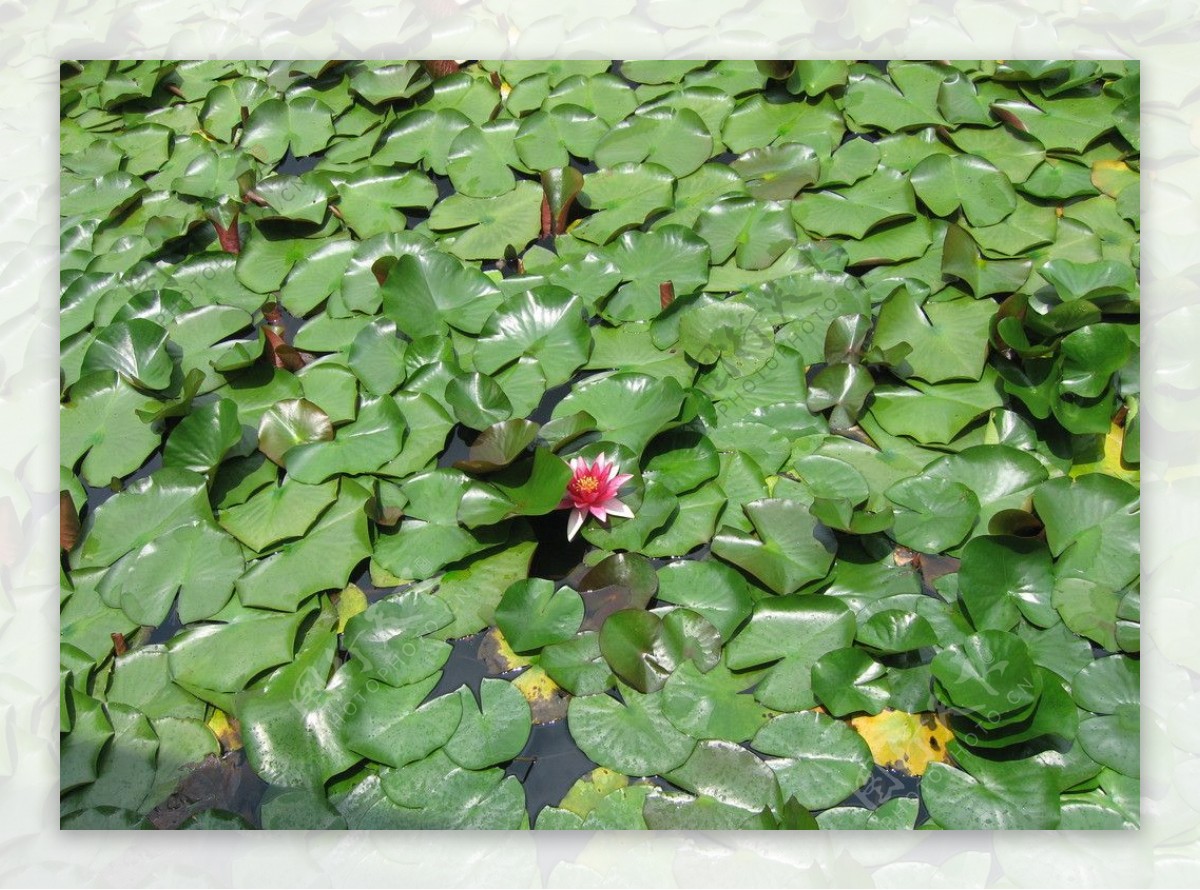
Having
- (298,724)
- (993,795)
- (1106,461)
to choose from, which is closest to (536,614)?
(298,724)

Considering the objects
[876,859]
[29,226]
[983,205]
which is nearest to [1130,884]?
[876,859]

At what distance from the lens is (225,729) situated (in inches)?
67.4

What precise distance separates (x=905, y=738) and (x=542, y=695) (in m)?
0.67

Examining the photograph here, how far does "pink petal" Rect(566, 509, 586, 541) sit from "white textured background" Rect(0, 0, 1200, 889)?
22.2 inches

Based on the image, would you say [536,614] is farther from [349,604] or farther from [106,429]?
[106,429]

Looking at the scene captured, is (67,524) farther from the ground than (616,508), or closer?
closer

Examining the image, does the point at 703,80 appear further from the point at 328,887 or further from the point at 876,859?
the point at 328,887

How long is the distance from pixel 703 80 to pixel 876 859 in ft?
7.14

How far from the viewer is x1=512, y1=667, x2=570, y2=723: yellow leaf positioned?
1.70m

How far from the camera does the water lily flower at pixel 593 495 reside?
6.09 ft

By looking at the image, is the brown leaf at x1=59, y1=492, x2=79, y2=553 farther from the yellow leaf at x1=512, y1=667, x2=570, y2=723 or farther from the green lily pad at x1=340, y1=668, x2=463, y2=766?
the yellow leaf at x1=512, y1=667, x2=570, y2=723

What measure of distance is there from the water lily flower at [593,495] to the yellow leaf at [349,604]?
0.44 m

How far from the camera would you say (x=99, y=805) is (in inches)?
65.6

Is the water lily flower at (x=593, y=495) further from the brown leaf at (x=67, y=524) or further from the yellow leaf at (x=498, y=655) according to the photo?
the brown leaf at (x=67, y=524)
